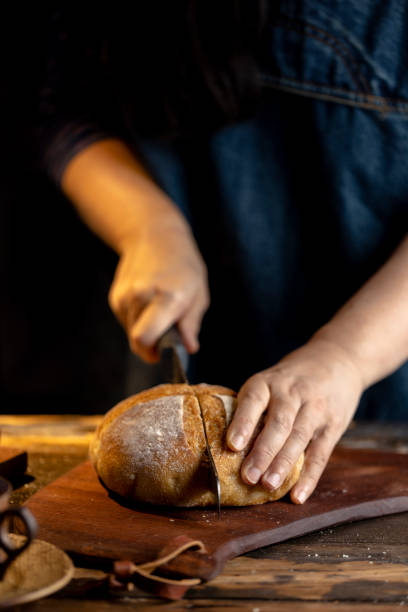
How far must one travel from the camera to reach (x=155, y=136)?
161 centimetres

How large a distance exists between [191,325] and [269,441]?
1.83 feet

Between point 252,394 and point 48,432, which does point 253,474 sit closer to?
point 252,394

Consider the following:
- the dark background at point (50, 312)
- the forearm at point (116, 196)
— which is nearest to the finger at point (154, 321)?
the forearm at point (116, 196)

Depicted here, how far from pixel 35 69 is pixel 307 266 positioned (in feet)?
4.03

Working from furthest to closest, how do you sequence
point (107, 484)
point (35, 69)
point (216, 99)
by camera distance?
point (35, 69) < point (216, 99) < point (107, 484)

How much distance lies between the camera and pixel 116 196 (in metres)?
1.62

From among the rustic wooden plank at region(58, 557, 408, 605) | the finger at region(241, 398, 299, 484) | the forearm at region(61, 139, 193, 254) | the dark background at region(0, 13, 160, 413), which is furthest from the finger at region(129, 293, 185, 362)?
the dark background at region(0, 13, 160, 413)

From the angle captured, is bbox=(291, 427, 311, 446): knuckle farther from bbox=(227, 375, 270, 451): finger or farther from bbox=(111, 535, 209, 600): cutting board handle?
bbox=(111, 535, 209, 600): cutting board handle

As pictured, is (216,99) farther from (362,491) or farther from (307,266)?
(362,491)

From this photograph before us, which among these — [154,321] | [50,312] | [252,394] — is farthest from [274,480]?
[50,312]

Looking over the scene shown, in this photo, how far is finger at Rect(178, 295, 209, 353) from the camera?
1455 millimetres

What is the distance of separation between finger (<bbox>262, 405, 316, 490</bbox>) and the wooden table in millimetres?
85

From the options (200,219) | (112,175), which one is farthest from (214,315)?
(112,175)

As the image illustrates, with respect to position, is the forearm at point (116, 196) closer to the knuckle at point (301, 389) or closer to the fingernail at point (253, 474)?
the knuckle at point (301, 389)
